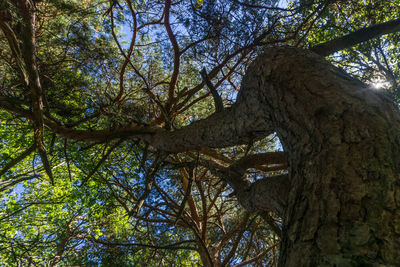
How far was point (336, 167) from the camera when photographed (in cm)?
72

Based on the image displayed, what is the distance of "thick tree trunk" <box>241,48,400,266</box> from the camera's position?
568mm

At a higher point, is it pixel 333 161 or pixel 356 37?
pixel 356 37

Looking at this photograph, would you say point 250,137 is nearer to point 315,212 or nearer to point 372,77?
point 315,212

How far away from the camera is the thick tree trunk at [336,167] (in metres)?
0.57

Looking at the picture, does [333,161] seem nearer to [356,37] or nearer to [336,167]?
[336,167]

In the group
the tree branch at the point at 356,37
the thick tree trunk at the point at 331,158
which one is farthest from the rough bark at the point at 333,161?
the tree branch at the point at 356,37

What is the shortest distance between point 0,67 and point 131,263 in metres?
3.90

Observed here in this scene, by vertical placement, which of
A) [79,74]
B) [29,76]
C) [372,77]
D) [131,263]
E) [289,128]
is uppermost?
[79,74]

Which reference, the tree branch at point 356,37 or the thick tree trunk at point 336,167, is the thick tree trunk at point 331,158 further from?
the tree branch at point 356,37

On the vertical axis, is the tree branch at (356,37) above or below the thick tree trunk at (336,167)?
above

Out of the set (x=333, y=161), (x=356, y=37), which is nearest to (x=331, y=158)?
(x=333, y=161)

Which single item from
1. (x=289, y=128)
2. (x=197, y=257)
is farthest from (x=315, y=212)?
(x=197, y=257)

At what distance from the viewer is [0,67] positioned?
3529mm

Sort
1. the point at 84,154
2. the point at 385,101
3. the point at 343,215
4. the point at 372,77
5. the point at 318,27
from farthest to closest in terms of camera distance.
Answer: the point at 84,154, the point at 372,77, the point at 318,27, the point at 385,101, the point at 343,215
